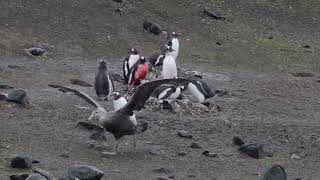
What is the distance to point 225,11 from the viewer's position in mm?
24312

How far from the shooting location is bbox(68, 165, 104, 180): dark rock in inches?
362

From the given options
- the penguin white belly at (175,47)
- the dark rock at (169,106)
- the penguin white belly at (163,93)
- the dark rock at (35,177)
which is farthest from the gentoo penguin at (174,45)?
the dark rock at (35,177)

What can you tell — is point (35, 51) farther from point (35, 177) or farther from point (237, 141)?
point (35, 177)

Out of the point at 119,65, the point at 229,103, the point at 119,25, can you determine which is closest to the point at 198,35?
the point at 119,25

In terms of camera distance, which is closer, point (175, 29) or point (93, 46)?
point (93, 46)

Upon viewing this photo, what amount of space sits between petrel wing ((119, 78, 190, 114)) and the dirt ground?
64 cm

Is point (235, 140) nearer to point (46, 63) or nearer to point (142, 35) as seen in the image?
point (46, 63)

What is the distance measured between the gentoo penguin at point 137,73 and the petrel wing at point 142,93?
5.06 meters

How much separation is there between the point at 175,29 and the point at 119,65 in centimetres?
383

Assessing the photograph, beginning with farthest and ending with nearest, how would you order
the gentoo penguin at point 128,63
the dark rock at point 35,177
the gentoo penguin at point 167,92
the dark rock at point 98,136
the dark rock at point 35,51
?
the dark rock at point 35,51
the gentoo penguin at point 128,63
the gentoo penguin at point 167,92
the dark rock at point 98,136
the dark rock at point 35,177

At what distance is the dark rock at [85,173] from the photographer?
920 centimetres

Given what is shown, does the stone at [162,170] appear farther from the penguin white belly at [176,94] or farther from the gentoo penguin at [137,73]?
the gentoo penguin at [137,73]

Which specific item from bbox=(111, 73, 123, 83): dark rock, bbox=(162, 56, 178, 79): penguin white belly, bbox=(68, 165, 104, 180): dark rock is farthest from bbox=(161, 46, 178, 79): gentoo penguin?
bbox=(68, 165, 104, 180): dark rock

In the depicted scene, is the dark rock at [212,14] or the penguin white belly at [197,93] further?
the dark rock at [212,14]
